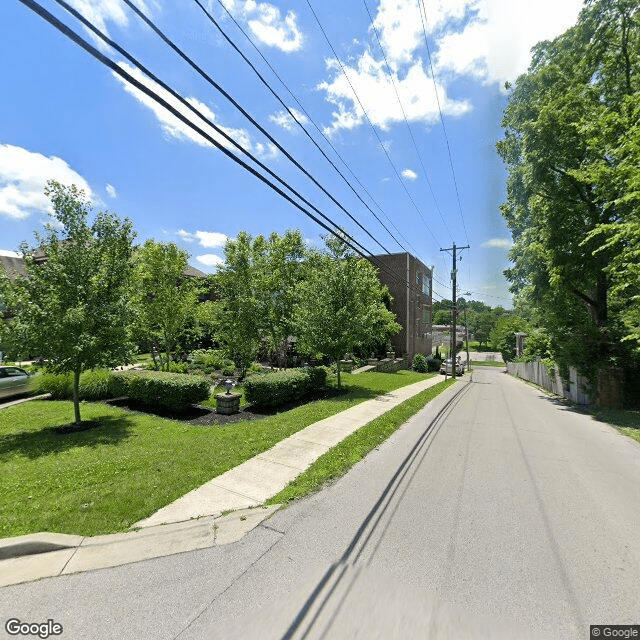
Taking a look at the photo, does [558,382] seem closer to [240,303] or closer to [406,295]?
[406,295]

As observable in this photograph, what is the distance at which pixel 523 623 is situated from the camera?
2.94 m

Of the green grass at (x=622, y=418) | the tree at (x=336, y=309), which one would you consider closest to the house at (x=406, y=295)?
the tree at (x=336, y=309)

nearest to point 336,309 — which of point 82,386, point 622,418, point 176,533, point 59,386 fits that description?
point 82,386

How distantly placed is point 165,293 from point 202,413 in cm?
1179

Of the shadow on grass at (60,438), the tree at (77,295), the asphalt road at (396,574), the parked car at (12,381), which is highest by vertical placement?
the tree at (77,295)

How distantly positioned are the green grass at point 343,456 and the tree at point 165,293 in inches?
596

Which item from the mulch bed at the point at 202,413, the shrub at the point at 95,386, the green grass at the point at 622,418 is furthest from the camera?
the shrub at the point at 95,386

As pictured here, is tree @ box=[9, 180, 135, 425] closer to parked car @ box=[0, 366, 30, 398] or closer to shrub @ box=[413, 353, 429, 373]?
parked car @ box=[0, 366, 30, 398]

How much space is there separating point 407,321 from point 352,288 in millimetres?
20506

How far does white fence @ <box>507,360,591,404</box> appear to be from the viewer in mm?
16500

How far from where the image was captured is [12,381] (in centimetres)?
1324

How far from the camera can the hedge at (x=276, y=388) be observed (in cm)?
1200

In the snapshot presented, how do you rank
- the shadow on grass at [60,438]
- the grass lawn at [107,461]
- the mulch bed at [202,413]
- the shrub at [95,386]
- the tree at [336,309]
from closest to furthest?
the grass lawn at [107,461]
the shadow on grass at [60,438]
the mulch bed at [202,413]
the shrub at [95,386]
the tree at [336,309]

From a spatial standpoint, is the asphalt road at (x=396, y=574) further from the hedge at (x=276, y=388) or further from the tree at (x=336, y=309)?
the tree at (x=336, y=309)
